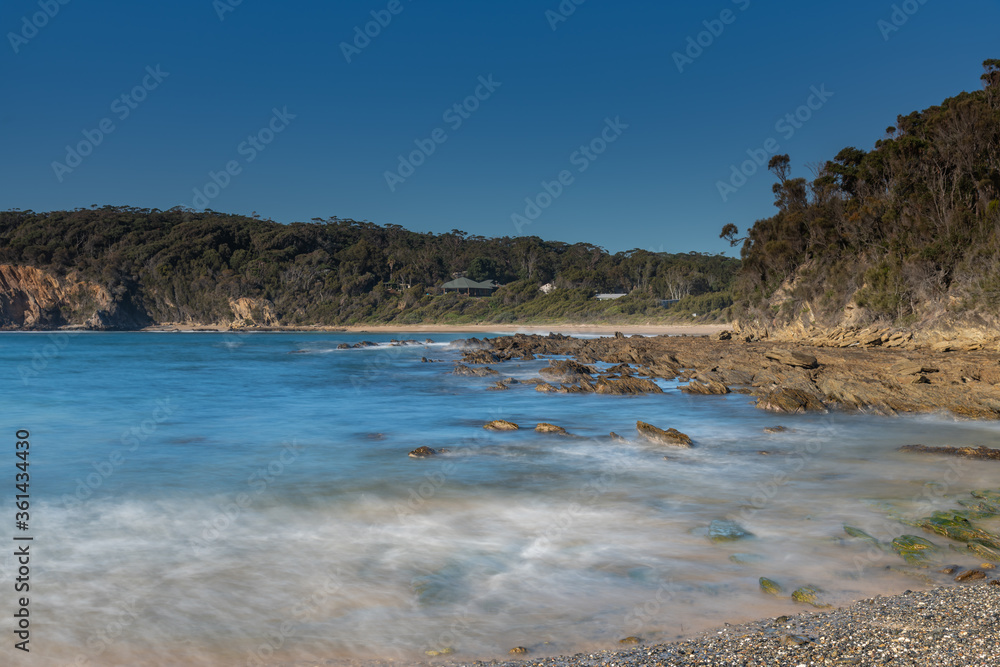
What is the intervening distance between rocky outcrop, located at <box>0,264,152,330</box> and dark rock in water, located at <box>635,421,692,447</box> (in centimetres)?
10928

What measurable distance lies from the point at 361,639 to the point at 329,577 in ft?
4.38

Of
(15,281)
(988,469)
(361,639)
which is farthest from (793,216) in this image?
(15,281)

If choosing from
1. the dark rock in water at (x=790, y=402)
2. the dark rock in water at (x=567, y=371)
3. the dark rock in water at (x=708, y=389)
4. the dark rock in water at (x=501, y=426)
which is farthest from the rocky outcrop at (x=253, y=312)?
the dark rock in water at (x=790, y=402)

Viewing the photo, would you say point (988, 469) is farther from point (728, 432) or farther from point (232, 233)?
point (232, 233)

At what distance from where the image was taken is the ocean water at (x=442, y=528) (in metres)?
4.77

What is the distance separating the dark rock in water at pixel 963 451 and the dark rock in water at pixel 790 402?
4241 millimetres

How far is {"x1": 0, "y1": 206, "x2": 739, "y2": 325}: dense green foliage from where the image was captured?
9188 cm

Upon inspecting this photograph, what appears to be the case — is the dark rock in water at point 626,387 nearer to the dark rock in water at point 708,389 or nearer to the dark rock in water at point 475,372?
the dark rock in water at point 708,389

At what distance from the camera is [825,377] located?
16953mm

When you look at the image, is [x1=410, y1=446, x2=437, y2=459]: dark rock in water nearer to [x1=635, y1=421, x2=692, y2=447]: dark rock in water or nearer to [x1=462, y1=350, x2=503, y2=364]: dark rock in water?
[x1=635, y1=421, x2=692, y2=447]: dark rock in water

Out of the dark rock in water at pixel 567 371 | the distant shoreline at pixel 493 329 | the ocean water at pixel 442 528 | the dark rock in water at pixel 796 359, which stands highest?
the distant shoreline at pixel 493 329

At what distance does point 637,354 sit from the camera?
94.3 feet

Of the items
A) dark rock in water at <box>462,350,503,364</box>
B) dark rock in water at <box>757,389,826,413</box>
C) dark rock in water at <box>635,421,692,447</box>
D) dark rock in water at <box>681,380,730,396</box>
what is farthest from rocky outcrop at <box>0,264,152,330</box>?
dark rock in water at <box>635,421,692,447</box>

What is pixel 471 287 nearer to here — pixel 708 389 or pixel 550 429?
pixel 708 389
